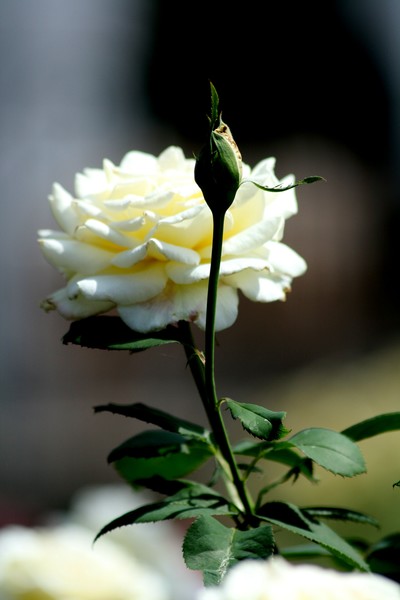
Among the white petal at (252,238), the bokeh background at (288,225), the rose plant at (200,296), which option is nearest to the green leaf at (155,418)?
the rose plant at (200,296)

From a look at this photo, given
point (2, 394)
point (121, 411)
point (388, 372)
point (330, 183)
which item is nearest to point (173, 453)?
point (121, 411)

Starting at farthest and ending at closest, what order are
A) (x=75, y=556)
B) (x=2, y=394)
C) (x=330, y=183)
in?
(x=330, y=183)
(x=2, y=394)
(x=75, y=556)

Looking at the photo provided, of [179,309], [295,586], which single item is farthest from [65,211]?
[295,586]

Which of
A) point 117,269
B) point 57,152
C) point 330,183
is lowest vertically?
point 117,269

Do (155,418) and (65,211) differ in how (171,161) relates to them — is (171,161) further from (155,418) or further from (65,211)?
(155,418)

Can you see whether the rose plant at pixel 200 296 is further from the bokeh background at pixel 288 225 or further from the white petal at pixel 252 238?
the bokeh background at pixel 288 225

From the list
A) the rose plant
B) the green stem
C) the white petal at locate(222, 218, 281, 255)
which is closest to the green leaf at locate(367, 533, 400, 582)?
the rose plant

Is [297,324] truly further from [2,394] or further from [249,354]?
[2,394]
